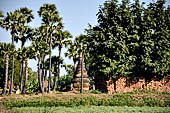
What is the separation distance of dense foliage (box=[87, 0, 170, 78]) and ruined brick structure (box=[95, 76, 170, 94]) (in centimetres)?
89

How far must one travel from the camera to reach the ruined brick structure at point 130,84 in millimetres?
30141

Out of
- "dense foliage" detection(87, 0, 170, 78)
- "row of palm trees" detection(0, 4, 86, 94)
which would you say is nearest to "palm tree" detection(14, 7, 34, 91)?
"row of palm trees" detection(0, 4, 86, 94)

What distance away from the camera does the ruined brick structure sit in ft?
98.9

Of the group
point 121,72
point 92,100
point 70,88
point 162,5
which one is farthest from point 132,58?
point 70,88

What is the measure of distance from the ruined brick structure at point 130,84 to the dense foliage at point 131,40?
891 mm

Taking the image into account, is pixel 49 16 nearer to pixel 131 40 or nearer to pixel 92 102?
pixel 131 40

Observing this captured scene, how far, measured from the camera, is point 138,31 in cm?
3159

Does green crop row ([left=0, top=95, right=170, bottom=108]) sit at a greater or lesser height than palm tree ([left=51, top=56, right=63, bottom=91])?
lesser

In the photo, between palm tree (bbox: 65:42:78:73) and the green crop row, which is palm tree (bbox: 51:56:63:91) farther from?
the green crop row

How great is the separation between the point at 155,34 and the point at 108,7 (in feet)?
24.0

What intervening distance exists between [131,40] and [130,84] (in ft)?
19.3

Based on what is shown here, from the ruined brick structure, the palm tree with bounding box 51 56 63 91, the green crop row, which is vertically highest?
the palm tree with bounding box 51 56 63 91

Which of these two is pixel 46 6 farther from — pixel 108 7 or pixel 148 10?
pixel 148 10

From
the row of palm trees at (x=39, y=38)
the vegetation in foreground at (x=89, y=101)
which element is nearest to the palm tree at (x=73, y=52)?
the row of palm trees at (x=39, y=38)
